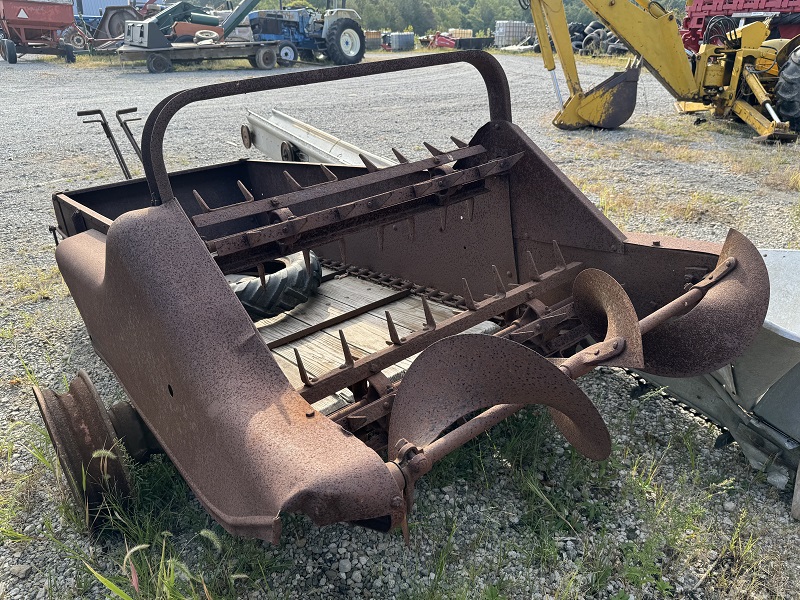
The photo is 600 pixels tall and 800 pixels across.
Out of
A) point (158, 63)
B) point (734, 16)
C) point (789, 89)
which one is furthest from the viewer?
point (158, 63)

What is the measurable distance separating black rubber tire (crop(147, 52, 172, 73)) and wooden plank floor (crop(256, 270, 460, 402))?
15.0 metres

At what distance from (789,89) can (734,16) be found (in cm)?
349

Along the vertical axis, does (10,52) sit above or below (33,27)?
below

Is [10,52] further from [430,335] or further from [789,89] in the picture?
[430,335]

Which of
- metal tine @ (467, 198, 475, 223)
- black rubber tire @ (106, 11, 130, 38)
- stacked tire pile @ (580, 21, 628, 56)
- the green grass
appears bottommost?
the green grass

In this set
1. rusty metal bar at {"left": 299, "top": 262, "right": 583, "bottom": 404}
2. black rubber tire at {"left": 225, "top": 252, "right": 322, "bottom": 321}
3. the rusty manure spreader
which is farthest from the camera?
black rubber tire at {"left": 225, "top": 252, "right": 322, "bottom": 321}

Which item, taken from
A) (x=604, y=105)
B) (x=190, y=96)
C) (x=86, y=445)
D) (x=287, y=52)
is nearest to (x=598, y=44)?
(x=287, y=52)

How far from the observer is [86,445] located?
6.75 ft

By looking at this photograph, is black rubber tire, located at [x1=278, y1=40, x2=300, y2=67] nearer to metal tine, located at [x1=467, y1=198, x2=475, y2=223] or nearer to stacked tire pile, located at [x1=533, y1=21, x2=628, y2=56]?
stacked tire pile, located at [x1=533, y1=21, x2=628, y2=56]

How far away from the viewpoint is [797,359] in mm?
2229

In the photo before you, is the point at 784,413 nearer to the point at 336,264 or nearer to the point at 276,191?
the point at 336,264

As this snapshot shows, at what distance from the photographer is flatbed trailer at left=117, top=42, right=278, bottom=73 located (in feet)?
52.7

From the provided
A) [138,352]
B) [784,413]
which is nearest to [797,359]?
[784,413]

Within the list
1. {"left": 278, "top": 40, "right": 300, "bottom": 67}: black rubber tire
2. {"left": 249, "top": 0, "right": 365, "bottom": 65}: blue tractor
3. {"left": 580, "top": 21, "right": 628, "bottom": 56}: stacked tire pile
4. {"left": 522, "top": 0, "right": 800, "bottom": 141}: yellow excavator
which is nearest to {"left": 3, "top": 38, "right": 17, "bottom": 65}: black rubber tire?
{"left": 249, "top": 0, "right": 365, "bottom": 65}: blue tractor
